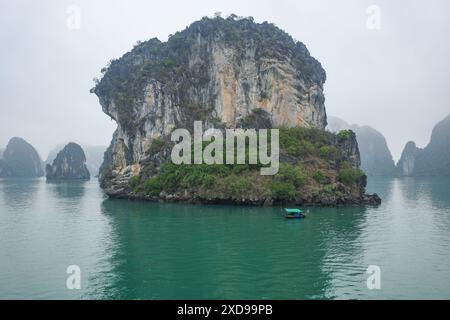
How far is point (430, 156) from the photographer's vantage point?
154 meters

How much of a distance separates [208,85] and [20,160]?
133 m

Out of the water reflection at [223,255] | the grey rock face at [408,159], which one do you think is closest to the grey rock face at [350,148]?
the water reflection at [223,255]

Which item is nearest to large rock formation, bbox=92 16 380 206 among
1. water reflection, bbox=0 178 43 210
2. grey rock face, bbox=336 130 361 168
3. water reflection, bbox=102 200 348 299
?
grey rock face, bbox=336 130 361 168

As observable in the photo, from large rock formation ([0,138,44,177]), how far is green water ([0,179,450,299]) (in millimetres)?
140633

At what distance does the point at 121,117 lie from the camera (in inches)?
2566

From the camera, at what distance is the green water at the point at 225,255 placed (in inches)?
665

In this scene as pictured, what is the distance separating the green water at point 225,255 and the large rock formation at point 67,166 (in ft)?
335

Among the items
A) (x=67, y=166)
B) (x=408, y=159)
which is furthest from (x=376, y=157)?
(x=67, y=166)

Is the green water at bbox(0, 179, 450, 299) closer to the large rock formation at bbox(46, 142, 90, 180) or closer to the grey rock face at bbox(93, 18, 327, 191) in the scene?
the grey rock face at bbox(93, 18, 327, 191)

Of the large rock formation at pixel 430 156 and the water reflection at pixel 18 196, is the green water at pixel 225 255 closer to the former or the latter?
the water reflection at pixel 18 196

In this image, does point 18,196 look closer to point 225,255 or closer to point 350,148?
point 350,148

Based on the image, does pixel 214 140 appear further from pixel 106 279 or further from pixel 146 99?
pixel 106 279

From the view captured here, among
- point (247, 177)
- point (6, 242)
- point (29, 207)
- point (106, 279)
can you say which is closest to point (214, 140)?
point (247, 177)

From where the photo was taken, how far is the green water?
16891 millimetres
